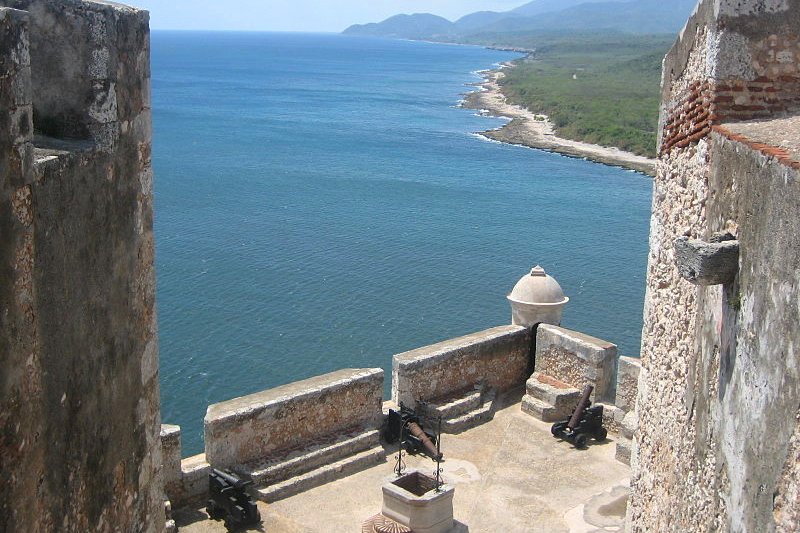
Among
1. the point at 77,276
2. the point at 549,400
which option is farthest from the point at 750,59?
the point at 549,400

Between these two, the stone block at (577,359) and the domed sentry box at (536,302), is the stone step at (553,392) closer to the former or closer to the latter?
the stone block at (577,359)

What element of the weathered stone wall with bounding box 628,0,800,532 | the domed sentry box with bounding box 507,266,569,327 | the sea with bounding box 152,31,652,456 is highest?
the weathered stone wall with bounding box 628,0,800,532

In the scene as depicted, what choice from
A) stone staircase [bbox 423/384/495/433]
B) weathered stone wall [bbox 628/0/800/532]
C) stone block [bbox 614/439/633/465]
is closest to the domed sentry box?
stone staircase [bbox 423/384/495/433]

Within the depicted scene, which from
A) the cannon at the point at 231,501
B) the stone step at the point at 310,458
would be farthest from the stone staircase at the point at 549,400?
the cannon at the point at 231,501

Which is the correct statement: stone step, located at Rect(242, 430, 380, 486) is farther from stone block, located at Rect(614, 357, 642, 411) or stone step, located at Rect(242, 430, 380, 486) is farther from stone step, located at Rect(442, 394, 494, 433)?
stone block, located at Rect(614, 357, 642, 411)

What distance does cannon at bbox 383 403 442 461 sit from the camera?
11461 mm

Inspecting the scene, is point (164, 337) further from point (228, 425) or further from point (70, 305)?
point (70, 305)

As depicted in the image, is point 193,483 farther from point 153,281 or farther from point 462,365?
point 153,281

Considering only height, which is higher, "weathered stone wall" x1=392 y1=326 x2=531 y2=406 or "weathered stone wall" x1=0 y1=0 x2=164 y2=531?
"weathered stone wall" x1=0 y1=0 x2=164 y2=531

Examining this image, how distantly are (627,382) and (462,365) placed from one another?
207 centimetres

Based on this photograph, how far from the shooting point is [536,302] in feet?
44.0

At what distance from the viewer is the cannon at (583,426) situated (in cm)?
1205

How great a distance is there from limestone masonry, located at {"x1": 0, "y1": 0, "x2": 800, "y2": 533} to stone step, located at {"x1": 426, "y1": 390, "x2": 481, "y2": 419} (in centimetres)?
460

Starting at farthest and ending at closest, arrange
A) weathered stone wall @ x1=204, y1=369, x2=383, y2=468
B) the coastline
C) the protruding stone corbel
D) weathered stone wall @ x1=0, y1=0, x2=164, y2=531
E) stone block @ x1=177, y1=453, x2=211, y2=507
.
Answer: the coastline → weathered stone wall @ x1=204, y1=369, x2=383, y2=468 → stone block @ x1=177, y1=453, x2=211, y2=507 → the protruding stone corbel → weathered stone wall @ x1=0, y1=0, x2=164, y2=531
